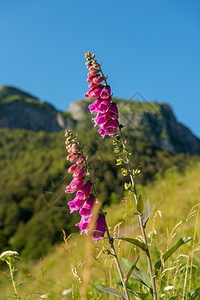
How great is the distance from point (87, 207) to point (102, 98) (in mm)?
817

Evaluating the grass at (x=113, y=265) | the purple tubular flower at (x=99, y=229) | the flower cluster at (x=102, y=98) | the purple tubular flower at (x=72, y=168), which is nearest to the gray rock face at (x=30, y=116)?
the grass at (x=113, y=265)

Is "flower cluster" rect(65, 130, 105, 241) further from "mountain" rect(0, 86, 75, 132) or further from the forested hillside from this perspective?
"mountain" rect(0, 86, 75, 132)

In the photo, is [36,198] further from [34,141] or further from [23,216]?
[34,141]

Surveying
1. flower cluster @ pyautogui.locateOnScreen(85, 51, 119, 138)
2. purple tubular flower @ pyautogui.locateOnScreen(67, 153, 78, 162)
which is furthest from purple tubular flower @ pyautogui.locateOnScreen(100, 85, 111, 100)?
purple tubular flower @ pyautogui.locateOnScreen(67, 153, 78, 162)

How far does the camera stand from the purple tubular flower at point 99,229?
189cm

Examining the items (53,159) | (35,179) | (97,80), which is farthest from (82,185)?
(53,159)

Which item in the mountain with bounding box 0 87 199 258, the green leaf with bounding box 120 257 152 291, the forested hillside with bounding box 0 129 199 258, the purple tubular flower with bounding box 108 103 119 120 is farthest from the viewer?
the forested hillside with bounding box 0 129 199 258

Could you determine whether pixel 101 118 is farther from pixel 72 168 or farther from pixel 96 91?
pixel 72 168

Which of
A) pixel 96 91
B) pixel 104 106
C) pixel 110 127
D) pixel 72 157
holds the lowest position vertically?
pixel 72 157

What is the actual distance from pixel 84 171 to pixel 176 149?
13878 centimetres

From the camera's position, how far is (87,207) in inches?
77.0

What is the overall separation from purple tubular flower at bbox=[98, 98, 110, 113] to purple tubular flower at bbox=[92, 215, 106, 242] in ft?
2.56

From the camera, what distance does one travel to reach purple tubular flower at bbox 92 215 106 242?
189 centimetres

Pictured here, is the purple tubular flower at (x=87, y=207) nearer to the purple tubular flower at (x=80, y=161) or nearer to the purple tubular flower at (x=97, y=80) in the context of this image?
the purple tubular flower at (x=80, y=161)
